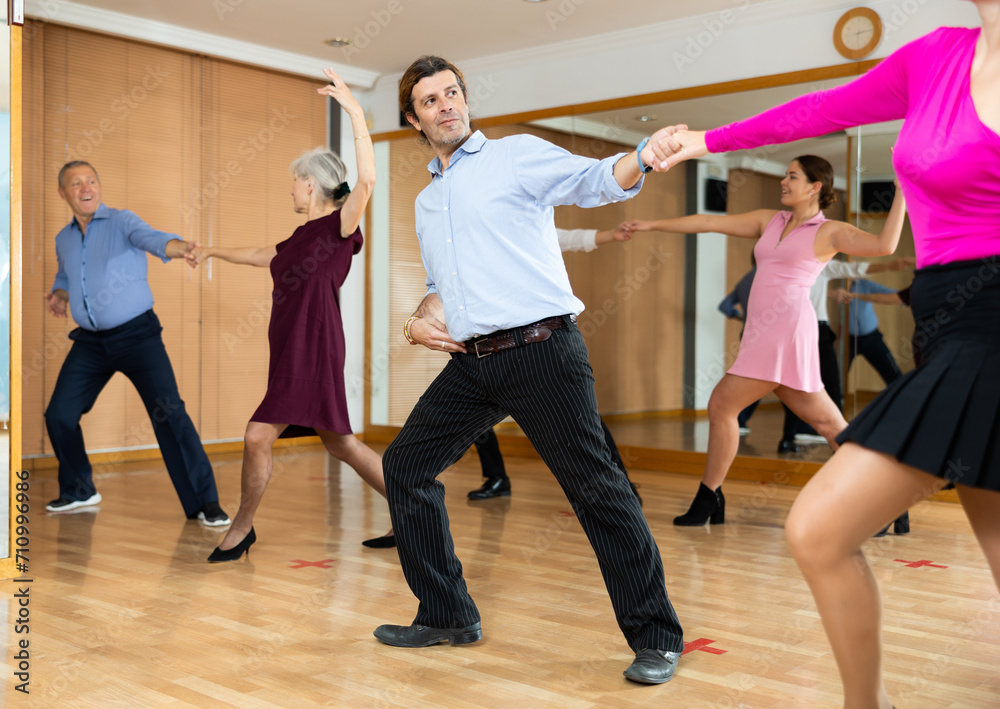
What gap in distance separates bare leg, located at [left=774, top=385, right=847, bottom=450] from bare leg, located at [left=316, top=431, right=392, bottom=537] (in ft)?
5.35

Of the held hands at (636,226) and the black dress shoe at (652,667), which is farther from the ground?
the held hands at (636,226)

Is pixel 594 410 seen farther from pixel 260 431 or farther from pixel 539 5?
pixel 539 5

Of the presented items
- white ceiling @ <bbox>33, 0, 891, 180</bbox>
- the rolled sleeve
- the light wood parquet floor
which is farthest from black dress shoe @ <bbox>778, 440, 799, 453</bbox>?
the rolled sleeve

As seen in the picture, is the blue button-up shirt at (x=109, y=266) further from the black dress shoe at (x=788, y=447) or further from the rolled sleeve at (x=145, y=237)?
the black dress shoe at (x=788, y=447)

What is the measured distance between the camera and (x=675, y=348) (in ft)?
21.7

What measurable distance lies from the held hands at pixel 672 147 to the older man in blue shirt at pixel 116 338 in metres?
2.73

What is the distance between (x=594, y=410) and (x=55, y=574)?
2.10 meters

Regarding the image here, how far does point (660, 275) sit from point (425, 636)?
456cm

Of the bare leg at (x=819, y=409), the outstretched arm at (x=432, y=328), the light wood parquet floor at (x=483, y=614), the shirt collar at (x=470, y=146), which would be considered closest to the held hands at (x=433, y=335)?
the outstretched arm at (x=432, y=328)

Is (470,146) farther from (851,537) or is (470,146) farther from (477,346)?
(851,537)

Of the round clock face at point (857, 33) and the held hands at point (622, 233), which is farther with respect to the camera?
the round clock face at point (857, 33)

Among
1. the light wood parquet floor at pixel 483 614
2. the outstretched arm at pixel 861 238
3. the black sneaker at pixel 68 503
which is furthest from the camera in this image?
the black sneaker at pixel 68 503

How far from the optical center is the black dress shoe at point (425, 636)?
249 centimetres

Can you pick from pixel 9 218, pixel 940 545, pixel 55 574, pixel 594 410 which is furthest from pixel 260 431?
pixel 940 545
